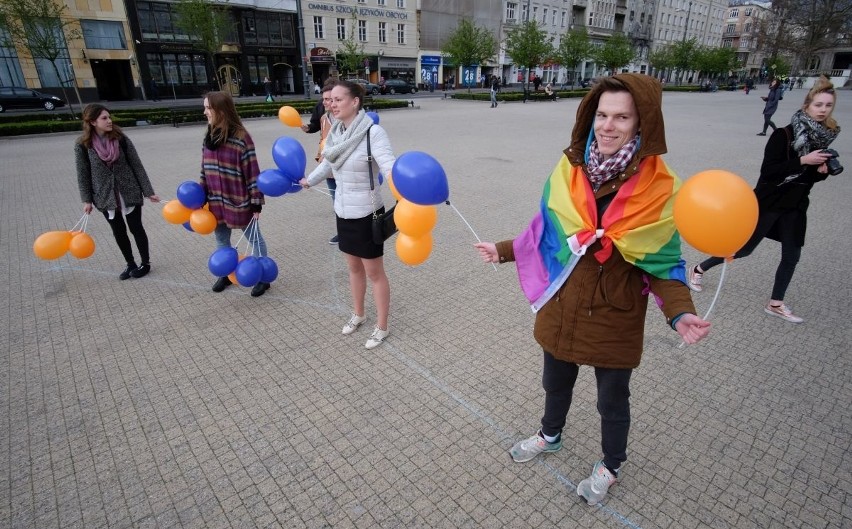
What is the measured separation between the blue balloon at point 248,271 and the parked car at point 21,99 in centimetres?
2920

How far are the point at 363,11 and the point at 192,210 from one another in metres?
42.3

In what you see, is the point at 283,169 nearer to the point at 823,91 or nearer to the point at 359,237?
the point at 359,237

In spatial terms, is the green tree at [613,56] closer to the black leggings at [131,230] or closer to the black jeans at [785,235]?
the black jeans at [785,235]

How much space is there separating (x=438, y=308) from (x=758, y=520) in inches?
110

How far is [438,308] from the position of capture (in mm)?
4422

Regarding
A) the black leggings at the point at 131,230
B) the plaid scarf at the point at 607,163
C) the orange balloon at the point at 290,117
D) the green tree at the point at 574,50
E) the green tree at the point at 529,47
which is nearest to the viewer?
the plaid scarf at the point at 607,163

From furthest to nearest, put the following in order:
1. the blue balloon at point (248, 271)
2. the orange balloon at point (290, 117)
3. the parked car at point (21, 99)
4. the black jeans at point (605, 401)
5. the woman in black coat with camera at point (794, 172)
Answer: the parked car at point (21, 99)
the orange balloon at point (290, 117)
the blue balloon at point (248, 271)
the woman in black coat with camera at point (794, 172)
the black jeans at point (605, 401)

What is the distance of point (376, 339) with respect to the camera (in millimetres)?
3795

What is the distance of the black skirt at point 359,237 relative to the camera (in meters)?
3.39

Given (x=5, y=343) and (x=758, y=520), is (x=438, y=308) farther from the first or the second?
(x=5, y=343)

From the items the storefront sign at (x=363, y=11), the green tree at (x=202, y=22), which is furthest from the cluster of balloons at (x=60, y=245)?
the storefront sign at (x=363, y=11)

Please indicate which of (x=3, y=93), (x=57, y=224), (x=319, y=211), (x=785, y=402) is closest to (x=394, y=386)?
(x=785, y=402)

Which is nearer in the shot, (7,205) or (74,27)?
(7,205)

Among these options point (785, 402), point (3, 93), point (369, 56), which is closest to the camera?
point (785, 402)
